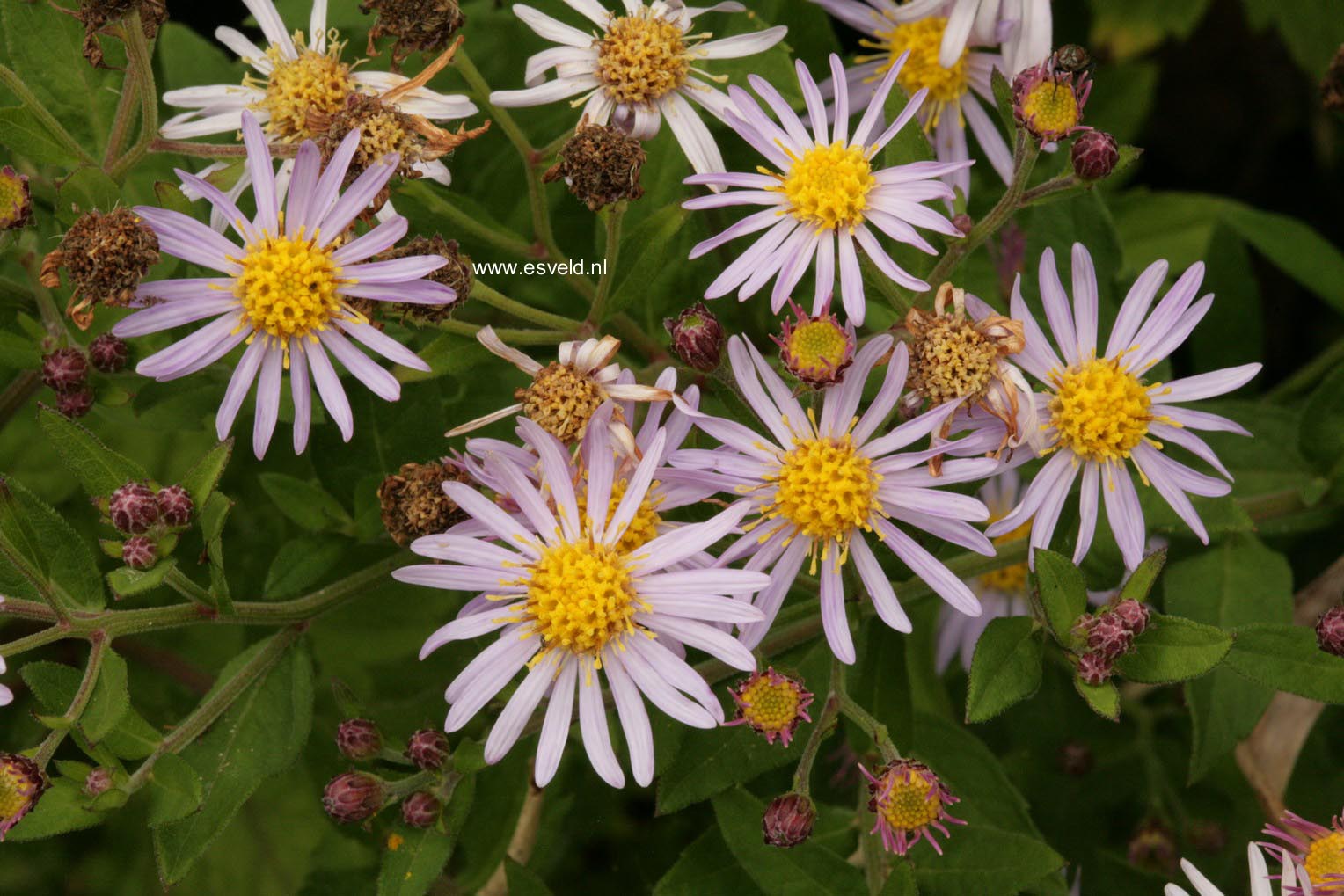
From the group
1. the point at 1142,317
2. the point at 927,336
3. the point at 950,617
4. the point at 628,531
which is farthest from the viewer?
the point at 950,617

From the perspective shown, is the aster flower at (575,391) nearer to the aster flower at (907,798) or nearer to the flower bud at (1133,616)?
the aster flower at (907,798)

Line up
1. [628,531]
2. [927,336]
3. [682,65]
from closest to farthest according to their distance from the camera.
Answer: [927,336] → [628,531] → [682,65]

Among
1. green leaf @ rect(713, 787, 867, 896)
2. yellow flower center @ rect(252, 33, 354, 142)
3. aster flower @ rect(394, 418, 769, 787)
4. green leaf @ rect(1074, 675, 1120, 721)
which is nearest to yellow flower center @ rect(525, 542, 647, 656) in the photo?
aster flower @ rect(394, 418, 769, 787)

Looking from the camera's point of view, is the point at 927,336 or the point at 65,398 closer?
the point at 927,336

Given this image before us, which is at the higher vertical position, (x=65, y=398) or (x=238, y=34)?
(x=238, y=34)

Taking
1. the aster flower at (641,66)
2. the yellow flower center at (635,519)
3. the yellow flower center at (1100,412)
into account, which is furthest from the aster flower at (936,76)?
the yellow flower center at (635,519)

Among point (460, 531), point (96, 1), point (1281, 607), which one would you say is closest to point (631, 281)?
point (460, 531)

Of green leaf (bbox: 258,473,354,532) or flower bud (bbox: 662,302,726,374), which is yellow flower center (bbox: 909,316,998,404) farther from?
green leaf (bbox: 258,473,354,532)

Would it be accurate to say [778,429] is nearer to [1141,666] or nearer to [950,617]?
[1141,666]
